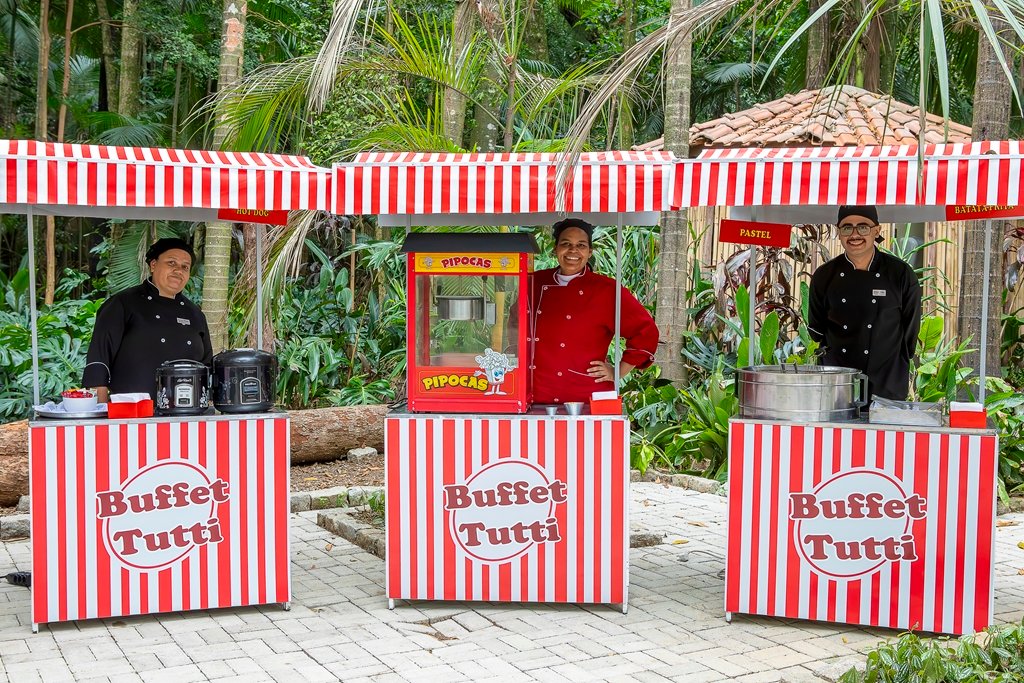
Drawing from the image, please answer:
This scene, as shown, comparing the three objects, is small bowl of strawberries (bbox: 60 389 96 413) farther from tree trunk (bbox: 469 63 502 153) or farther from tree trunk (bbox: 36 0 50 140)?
tree trunk (bbox: 36 0 50 140)

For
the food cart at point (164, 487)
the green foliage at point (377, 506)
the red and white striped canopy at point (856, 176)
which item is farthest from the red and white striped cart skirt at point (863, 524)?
the green foliage at point (377, 506)

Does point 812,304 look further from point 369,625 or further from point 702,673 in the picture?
point 369,625

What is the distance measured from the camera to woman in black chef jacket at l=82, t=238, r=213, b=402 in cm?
508

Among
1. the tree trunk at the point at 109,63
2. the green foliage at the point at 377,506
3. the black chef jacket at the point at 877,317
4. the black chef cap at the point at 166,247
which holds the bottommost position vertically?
the green foliage at the point at 377,506

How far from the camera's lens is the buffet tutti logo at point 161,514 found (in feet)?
15.3

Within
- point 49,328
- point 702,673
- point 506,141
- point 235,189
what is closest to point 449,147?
point 506,141

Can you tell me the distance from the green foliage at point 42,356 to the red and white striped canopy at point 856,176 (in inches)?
253

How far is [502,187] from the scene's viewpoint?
4.62 m

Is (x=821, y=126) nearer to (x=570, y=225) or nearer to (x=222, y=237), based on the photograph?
(x=222, y=237)

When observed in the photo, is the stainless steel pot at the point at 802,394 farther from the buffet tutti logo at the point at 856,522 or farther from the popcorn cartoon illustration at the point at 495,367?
the popcorn cartoon illustration at the point at 495,367

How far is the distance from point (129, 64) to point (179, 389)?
1185 centimetres

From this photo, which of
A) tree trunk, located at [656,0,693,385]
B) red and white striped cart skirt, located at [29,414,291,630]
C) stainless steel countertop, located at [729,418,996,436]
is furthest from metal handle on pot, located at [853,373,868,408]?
tree trunk, located at [656,0,693,385]

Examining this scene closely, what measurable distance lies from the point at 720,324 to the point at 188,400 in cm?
594

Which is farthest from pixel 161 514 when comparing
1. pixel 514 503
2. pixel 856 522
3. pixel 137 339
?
pixel 856 522
